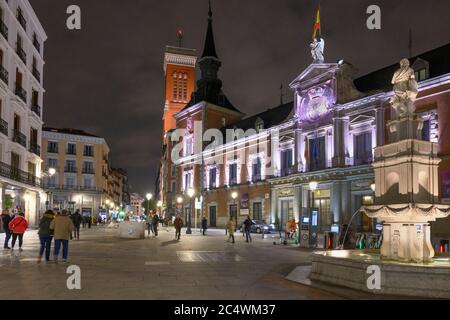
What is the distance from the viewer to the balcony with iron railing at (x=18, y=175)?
30.0 meters

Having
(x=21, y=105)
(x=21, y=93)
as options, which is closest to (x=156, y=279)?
(x=21, y=105)

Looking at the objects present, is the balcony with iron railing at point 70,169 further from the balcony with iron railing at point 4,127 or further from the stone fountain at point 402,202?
the stone fountain at point 402,202

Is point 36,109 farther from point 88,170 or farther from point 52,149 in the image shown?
point 88,170

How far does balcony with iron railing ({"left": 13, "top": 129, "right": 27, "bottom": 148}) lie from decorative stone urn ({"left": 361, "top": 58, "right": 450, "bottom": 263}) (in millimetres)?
28742

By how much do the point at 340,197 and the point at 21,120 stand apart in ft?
81.2

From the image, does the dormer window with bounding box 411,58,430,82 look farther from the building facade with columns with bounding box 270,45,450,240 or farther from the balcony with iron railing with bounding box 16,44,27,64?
the balcony with iron railing with bounding box 16,44,27,64

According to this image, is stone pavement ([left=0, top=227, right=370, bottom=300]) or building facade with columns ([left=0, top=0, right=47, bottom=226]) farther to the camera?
building facade with columns ([left=0, top=0, right=47, bottom=226])

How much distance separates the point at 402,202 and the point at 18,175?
2998 centimetres

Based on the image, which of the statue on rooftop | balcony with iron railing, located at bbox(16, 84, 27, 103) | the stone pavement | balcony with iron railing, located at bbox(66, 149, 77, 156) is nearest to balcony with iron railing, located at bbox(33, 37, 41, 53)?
balcony with iron railing, located at bbox(16, 84, 27, 103)

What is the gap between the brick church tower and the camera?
81.4 m

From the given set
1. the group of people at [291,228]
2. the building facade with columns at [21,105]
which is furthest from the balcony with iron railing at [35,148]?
the group of people at [291,228]

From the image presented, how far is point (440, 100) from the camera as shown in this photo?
27.4 m

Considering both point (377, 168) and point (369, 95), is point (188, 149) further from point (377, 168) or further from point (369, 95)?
point (377, 168)
